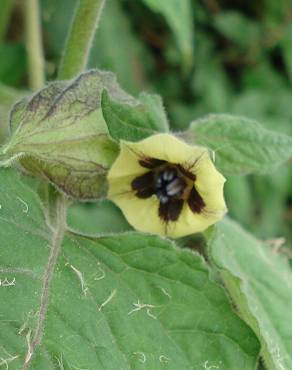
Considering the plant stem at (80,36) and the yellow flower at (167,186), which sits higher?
the plant stem at (80,36)

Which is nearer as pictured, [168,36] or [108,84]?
[108,84]

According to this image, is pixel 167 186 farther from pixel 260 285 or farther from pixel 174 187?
pixel 260 285

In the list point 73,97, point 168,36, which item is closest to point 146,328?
point 73,97

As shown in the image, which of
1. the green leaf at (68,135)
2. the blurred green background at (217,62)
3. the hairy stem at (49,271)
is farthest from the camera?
the blurred green background at (217,62)

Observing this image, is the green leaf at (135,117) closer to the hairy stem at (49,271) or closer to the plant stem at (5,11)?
the hairy stem at (49,271)

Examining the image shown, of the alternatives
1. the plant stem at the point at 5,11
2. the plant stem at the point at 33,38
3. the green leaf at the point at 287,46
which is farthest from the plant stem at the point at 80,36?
the green leaf at the point at 287,46

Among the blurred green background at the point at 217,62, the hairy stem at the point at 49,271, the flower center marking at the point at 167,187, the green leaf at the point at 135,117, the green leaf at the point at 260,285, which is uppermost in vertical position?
the green leaf at the point at 135,117

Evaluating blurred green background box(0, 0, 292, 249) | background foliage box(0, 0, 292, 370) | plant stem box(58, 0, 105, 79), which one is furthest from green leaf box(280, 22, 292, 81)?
plant stem box(58, 0, 105, 79)

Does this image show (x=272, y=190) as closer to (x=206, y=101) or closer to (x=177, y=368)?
(x=206, y=101)

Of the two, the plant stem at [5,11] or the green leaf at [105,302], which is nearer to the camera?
the green leaf at [105,302]
